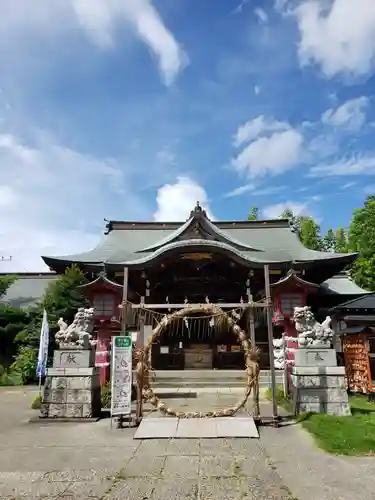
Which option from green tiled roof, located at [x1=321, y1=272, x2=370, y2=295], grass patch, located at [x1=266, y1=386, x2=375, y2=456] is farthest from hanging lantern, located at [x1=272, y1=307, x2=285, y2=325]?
grass patch, located at [x1=266, y1=386, x2=375, y2=456]

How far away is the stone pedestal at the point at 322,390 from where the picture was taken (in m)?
9.88

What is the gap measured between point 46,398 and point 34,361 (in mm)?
11332

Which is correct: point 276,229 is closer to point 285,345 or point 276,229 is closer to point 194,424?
point 285,345

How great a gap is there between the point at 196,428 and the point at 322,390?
364 cm

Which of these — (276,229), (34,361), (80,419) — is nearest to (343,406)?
(80,419)

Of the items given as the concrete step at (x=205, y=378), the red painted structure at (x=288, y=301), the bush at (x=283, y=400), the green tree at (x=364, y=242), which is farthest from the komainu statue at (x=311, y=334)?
the green tree at (x=364, y=242)

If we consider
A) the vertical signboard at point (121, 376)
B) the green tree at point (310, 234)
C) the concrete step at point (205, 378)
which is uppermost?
the green tree at point (310, 234)

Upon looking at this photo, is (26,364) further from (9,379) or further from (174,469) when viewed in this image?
(174,469)

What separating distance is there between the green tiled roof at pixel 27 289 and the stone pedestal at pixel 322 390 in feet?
71.6

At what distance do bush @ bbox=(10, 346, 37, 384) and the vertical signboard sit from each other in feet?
43.3

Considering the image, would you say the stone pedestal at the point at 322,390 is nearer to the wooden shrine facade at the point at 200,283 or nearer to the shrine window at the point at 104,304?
the wooden shrine facade at the point at 200,283

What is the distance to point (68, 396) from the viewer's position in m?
10.2

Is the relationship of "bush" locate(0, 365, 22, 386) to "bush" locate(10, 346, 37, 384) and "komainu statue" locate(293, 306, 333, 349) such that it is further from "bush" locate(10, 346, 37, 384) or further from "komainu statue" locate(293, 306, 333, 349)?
"komainu statue" locate(293, 306, 333, 349)

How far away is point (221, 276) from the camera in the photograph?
20.6 m
